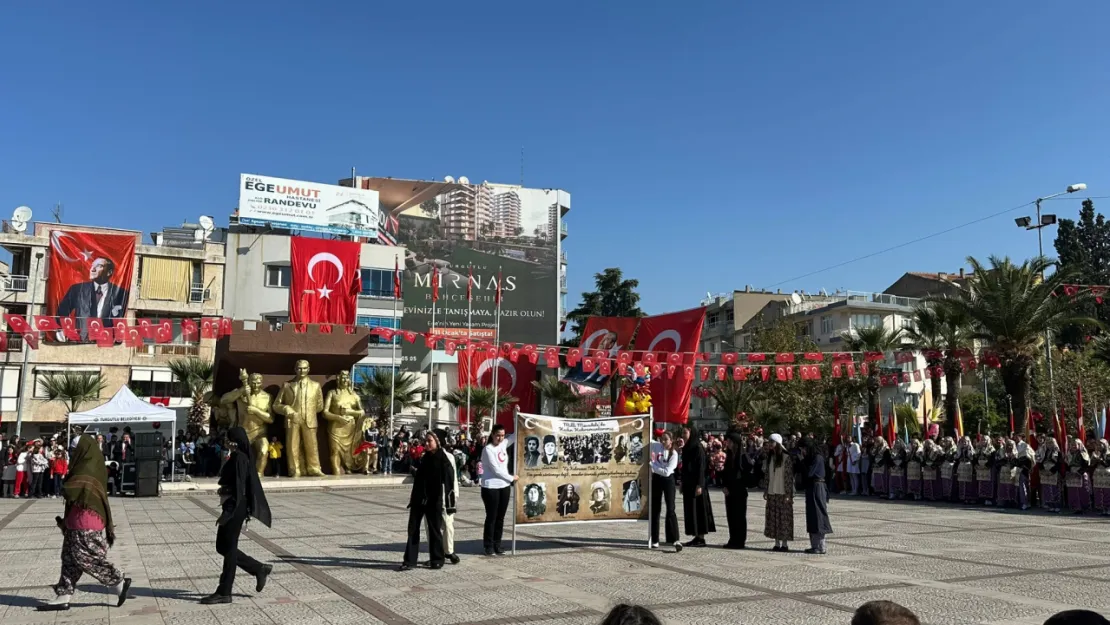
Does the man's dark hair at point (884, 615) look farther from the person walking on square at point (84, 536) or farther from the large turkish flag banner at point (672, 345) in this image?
the large turkish flag banner at point (672, 345)

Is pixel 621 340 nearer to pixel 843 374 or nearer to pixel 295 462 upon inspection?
pixel 843 374

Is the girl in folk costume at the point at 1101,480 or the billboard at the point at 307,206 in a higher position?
the billboard at the point at 307,206

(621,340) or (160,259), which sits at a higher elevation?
(160,259)

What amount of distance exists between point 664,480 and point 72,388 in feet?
132

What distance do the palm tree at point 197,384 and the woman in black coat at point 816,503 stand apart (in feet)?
110

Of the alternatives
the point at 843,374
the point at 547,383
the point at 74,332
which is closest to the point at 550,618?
the point at 74,332

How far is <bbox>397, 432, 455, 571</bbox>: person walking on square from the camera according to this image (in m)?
10.1

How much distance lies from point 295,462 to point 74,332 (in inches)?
300

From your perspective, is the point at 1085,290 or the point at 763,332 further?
the point at 763,332

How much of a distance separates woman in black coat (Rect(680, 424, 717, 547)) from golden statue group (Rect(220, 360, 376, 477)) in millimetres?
17402

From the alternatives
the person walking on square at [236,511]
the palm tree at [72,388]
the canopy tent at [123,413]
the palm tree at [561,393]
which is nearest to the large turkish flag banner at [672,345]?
the palm tree at [561,393]

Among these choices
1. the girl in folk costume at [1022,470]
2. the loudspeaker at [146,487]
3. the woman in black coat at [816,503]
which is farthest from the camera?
the loudspeaker at [146,487]

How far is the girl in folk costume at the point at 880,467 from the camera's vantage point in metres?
23.6

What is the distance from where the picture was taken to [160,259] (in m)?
51.5
